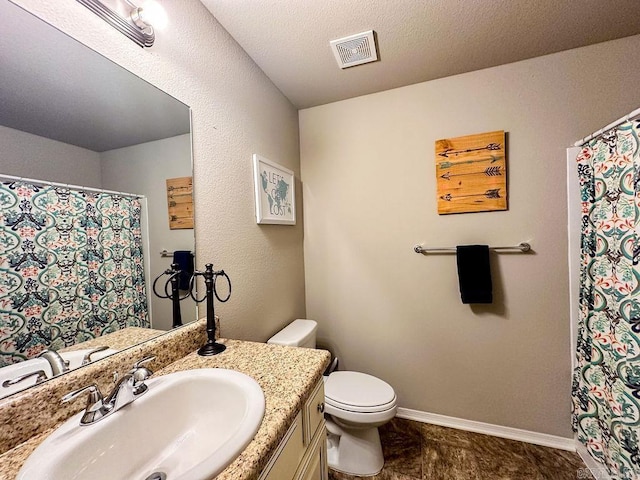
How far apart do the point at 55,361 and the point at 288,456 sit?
65cm

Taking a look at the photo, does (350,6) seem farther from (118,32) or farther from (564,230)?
(564,230)

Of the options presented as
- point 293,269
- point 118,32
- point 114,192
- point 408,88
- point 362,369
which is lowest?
point 362,369

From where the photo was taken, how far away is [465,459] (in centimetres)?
144

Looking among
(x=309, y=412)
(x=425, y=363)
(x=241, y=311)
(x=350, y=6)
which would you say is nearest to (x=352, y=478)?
(x=425, y=363)

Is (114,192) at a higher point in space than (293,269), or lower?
higher

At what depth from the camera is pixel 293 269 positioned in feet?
6.13

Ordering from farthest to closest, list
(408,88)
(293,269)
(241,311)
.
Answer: (293,269) < (408,88) < (241,311)

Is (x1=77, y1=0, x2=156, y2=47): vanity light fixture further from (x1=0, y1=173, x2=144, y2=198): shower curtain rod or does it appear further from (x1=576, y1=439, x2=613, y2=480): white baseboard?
(x1=576, y1=439, x2=613, y2=480): white baseboard

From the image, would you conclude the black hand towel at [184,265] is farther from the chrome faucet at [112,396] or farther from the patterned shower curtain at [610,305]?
the patterned shower curtain at [610,305]

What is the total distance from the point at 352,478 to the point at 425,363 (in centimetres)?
81

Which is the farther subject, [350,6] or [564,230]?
[564,230]

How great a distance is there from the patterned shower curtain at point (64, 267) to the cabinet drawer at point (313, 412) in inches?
25.0

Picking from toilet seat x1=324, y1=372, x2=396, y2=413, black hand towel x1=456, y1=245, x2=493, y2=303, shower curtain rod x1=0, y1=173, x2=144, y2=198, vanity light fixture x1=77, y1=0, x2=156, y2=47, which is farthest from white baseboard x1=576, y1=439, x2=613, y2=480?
vanity light fixture x1=77, y1=0, x2=156, y2=47

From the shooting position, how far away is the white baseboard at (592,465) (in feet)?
4.14
